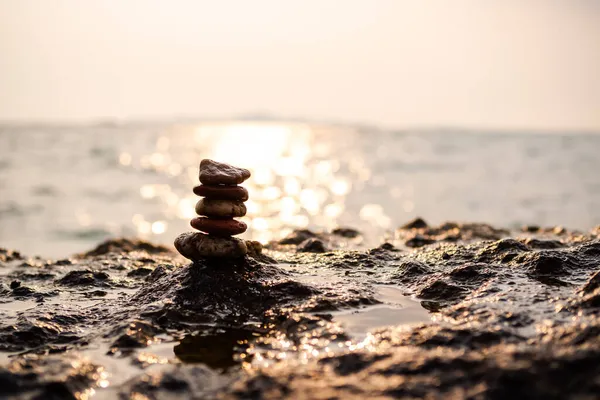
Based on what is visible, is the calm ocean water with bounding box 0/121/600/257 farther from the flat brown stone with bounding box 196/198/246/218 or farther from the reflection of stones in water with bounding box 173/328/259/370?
the reflection of stones in water with bounding box 173/328/259/370

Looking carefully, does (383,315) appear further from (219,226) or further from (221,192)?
(221,192)

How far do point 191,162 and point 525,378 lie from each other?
44.3 meters

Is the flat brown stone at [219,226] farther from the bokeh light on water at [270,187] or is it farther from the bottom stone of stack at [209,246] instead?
the bokeh light on water at [270,187]

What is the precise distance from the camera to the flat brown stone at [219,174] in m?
5.75

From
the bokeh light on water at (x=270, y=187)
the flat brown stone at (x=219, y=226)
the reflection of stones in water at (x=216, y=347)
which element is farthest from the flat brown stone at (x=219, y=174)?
the bokeh light on water at (x=270, y=187)

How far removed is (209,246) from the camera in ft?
18.6

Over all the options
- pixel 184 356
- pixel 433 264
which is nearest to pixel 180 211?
pixel 433 264

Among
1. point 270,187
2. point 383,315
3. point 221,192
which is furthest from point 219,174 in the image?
point 270,187

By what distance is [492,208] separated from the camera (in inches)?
1030

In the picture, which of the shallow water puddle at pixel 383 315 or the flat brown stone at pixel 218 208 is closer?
the shallow water puddle at pixel 383 315

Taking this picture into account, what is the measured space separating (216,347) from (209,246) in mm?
1360

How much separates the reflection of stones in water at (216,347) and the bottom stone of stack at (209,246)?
0.99m

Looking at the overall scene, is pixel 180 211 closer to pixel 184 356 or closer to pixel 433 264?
pixel 433 264

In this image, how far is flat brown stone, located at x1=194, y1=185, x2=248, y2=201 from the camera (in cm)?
579
